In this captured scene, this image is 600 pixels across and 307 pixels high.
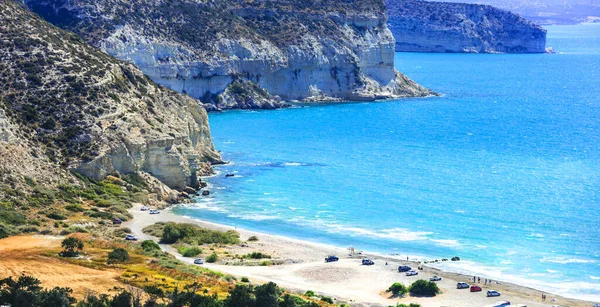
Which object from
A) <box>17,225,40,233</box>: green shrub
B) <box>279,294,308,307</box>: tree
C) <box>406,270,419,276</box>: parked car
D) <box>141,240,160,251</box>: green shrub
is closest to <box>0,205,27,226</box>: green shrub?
<box>17,225,40,233</box>: green shrub

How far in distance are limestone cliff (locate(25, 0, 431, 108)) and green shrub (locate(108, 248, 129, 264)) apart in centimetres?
8068

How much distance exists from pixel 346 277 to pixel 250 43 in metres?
96.0

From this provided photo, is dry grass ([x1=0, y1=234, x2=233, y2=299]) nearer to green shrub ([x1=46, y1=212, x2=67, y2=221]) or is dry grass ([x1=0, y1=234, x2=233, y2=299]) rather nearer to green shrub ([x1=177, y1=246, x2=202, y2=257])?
green shrub ([x1=177, y1=246, x2=202, y2=257])

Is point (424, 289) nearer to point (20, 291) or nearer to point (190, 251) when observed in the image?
point (190, 251)

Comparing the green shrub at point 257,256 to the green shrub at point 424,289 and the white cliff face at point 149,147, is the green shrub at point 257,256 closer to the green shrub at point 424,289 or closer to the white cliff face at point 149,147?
the green shrub at point 424,289

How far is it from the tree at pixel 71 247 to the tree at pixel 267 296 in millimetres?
12971

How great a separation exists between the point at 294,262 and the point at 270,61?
92.6 metres

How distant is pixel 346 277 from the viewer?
2382 inches

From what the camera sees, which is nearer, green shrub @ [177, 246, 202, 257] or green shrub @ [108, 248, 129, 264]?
green shrub @ [108, 248, 129, 264]

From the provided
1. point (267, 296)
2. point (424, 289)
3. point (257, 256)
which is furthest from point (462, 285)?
point (267, 296)

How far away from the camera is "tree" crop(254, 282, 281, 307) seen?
47.9 m

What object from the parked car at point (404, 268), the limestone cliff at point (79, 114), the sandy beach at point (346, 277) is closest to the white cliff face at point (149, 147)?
the limestone cliff at point (79, 114)

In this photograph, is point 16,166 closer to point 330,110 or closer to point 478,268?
point 478,268

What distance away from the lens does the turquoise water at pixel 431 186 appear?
68.1 meters
